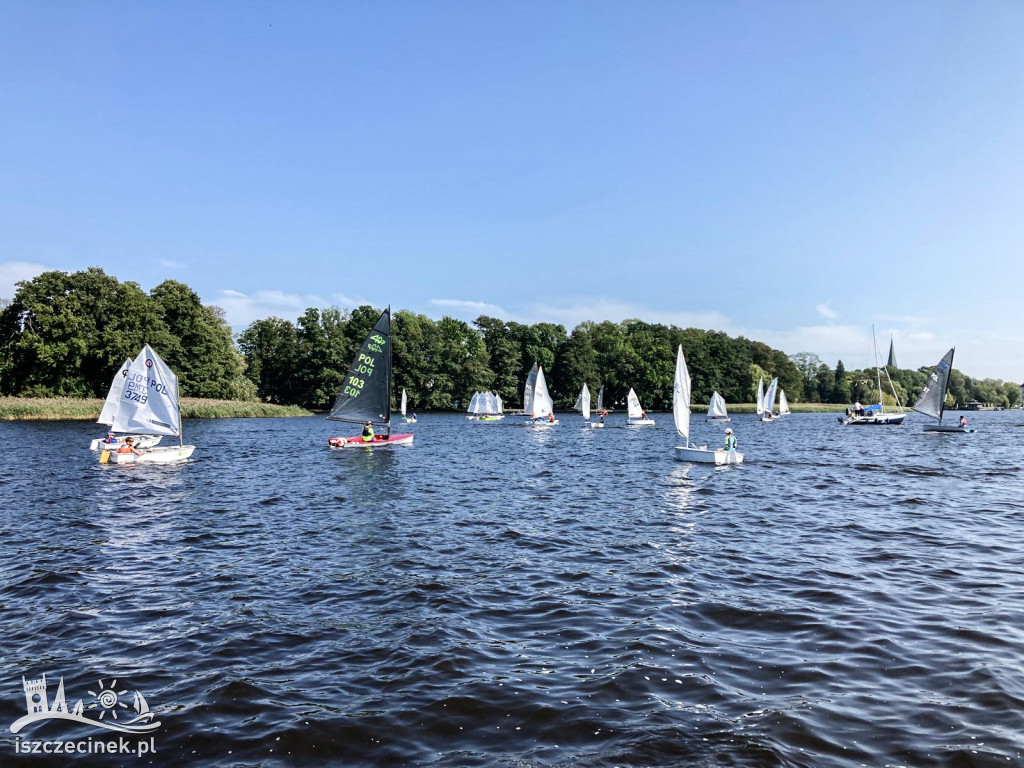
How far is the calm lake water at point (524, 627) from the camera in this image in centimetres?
684

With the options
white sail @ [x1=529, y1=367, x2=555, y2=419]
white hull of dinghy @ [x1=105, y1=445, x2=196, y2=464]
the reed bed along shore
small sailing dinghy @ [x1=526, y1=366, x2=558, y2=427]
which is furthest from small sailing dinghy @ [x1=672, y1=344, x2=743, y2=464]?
the reed bed along shore

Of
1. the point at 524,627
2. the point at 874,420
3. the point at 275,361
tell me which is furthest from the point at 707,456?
the point at 275,361

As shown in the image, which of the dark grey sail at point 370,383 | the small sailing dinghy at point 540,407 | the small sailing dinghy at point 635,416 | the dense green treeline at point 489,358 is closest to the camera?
the dark grey sail at point 370,383

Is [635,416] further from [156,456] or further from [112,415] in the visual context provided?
[112,415]

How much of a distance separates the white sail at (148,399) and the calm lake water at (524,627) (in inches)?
382

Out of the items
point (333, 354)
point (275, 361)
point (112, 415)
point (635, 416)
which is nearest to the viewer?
point (112, 415)

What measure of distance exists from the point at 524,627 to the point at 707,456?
1092 inches

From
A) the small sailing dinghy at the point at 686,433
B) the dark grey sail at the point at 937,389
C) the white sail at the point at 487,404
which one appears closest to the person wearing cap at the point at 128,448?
the small sailing dinghy at the point at 686,433

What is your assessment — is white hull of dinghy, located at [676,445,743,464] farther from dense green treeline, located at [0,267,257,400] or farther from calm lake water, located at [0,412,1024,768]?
dense green treeline, located at [0,267,257,400]

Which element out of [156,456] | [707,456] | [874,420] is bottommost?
[707,456]

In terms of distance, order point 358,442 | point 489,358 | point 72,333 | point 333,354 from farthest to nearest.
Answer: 1. point 489,358
2. point 333,354
3. point 72,333
4. point 358,442

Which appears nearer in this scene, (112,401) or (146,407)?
(146,407)

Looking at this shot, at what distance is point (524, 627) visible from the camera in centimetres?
1020

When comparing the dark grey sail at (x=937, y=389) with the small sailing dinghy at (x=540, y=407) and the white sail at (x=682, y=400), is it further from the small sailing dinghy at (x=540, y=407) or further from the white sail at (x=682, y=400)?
the small sailing dinghy at (x=540, y=407)
